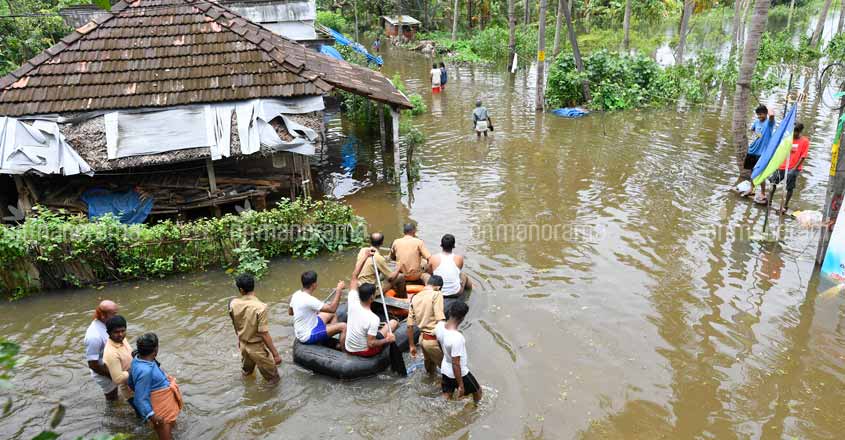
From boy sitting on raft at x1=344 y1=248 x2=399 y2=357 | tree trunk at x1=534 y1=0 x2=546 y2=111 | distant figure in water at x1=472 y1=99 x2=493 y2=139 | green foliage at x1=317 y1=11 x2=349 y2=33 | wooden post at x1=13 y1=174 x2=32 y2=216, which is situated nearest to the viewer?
boy sitting on raft at x1=344 y1=248 x2=399 y2=357

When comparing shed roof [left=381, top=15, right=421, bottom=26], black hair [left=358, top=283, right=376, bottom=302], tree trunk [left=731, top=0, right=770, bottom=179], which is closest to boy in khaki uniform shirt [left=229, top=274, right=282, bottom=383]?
black hair [left=358, top=283, right=376, bottom=302]

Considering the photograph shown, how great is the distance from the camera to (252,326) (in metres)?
6.23

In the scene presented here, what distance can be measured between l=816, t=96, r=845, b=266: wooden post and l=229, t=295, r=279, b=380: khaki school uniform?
870 cm

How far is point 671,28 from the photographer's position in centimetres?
4844

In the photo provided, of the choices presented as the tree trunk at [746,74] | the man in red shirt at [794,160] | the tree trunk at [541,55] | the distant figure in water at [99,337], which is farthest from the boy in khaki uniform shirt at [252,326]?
the tree trunk at [541,55]

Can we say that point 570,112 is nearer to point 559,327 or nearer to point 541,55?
point 541,55

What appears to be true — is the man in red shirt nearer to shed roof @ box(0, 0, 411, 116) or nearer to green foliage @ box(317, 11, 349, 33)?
shed roof @ box(0, 0, 411, 116)

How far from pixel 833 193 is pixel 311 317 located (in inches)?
330

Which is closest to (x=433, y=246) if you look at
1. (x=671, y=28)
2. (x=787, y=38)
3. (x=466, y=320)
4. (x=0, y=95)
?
(x=466, y=320)

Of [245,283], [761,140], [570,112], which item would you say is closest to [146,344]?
[245,283]

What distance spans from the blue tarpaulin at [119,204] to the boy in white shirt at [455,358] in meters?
7.98

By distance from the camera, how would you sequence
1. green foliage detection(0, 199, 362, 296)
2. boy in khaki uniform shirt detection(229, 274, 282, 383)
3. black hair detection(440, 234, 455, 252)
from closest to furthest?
boy in khaki uniform shirt detection(229, 274, 282, 383), black hair detection(440, 234, 455, 252), green foliage detection(0, 199, 362, 296)

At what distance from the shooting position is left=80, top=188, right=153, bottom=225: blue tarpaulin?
1112cm

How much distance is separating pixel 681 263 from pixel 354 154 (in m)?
10.2
